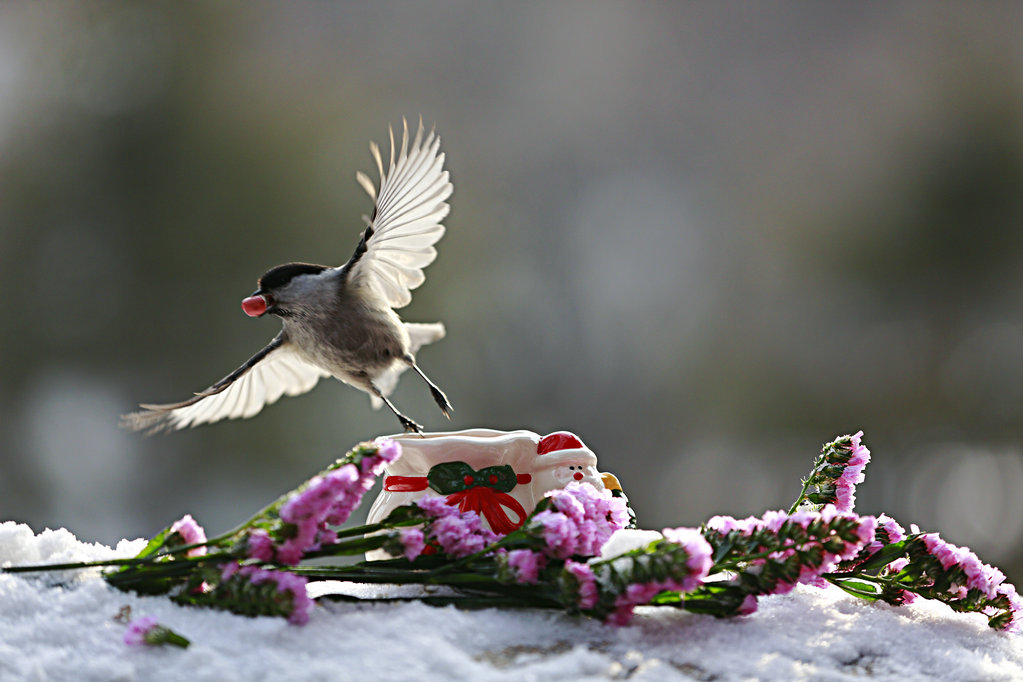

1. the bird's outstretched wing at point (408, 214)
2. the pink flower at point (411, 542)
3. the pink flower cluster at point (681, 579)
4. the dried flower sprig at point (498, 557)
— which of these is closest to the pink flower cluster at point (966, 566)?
the dried flower sprig at point (498, 557)

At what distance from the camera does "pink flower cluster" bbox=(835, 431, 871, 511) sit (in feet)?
1.87

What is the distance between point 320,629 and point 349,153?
1.81 meters

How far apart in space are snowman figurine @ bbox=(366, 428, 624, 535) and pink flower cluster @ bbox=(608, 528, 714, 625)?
0.14m

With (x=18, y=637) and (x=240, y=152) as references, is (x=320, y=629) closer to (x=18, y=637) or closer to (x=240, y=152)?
(x=18, y=637)

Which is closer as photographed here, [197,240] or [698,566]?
[698,566]

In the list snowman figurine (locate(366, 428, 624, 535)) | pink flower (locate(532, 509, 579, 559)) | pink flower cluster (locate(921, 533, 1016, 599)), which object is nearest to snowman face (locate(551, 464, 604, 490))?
snowman figurine (locate(366, 428, 624, 535))

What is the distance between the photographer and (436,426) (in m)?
1.92

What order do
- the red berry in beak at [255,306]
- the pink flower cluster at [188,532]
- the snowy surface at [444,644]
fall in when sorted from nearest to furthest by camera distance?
1. the snowy surface at [444,644]
2. the pink flower cluster at [188,532]
3. the red berry in beak at [255,306]

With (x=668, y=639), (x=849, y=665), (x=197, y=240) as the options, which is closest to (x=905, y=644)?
(x=849, y=665)

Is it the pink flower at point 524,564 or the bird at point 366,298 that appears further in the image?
the bird at point 366,298

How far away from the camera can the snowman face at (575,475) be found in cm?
55

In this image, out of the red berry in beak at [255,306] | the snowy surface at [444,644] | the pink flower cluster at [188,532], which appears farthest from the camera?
the red berry in beak at [255,306]

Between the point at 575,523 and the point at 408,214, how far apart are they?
1.14 ft

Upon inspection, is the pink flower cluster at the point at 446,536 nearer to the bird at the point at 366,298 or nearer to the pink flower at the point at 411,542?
the pink flower at the point at 411,542
